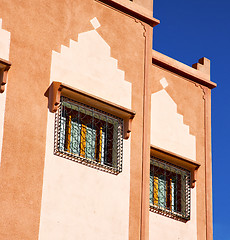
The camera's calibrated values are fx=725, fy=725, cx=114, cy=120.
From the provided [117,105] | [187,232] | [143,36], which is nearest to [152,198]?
[187,232]

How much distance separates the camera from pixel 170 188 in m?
15.3

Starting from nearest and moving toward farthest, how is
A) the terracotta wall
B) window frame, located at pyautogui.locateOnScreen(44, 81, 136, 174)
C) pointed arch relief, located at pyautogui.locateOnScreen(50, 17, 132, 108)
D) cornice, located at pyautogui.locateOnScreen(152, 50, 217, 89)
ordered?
the terracotta wall < window frame, located at pyautogui.locateOnScreen(44, 81, 136, 174) < pointed arch relief, located at pyautogui.locateOnScreen(50, 17, 132, 108) < cornice, located at pyautogui.locateOnScreen(152, 50, 217, 89)

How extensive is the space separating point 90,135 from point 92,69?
129 cm

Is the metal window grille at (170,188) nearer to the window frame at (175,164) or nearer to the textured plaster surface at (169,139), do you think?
the window frame at (175,164)

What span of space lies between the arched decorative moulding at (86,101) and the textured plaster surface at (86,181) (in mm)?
218

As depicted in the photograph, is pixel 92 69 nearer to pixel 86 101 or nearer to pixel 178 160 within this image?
pixel 86 101

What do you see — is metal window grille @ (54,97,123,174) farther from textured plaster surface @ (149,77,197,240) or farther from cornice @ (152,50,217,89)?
cornice @ (152,50,217,89)

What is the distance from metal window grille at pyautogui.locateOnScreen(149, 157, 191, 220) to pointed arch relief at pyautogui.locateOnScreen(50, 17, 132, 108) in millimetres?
1686

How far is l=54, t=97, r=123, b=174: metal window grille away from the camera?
44.1ft

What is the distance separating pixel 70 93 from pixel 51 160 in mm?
1404

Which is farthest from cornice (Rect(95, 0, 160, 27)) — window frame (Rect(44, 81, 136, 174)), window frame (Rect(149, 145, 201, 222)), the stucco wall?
window frame (Rect(149, 145, 201, 222))

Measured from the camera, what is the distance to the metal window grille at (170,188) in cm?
1497

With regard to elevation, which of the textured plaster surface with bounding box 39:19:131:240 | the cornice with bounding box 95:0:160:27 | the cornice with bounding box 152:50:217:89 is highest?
the cornice with bounding box 95:0:160:27

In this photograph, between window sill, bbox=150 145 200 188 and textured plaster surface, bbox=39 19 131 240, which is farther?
window sill, bbox=150 145 200 188
